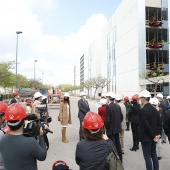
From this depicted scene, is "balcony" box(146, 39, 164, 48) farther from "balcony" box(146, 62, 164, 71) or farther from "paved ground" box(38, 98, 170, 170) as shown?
"paved ground" box(38, 98, 170, 170)

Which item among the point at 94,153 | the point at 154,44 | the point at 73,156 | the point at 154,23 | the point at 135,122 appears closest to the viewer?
the point at 94,153

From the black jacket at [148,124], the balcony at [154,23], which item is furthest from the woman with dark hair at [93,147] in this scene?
the balcony at [154,23]

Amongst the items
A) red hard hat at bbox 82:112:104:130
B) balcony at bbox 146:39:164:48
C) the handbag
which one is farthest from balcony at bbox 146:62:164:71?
the handbag

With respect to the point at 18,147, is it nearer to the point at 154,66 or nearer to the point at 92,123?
the point at 92,123

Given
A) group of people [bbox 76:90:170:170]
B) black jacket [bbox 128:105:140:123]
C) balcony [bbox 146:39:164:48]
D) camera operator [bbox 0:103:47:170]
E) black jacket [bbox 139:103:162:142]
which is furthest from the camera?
balcony [bbox 146:39:164:48]

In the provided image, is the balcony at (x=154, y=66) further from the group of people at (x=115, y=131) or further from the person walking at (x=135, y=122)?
the person walking at (x=135, y=122)

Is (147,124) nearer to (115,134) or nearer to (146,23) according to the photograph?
(115,134)

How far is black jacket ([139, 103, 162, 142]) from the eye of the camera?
4391 mm

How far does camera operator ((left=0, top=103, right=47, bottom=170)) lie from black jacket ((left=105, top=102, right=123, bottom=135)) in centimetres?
328

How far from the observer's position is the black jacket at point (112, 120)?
548cm

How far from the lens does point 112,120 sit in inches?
218

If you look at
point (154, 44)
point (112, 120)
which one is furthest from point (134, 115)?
point (154, 44)

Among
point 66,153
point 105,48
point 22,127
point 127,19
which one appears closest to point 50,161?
point 66,153

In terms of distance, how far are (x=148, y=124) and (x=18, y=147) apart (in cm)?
289
